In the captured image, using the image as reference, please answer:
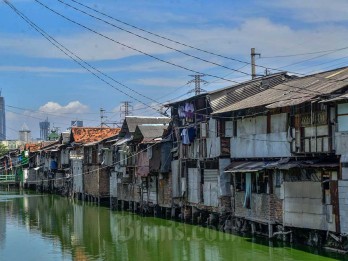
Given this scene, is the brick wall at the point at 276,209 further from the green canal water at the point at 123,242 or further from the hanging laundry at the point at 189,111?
the hanging laundry at the point at 189,111

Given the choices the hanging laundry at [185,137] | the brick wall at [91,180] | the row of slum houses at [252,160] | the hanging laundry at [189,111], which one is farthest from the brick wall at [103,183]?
the hanging laundry at [189,111]

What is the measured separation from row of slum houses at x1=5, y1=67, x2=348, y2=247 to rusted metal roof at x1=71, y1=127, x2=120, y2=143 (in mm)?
11432

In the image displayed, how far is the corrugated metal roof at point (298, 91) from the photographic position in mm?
21328

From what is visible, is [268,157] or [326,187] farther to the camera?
[268,157]

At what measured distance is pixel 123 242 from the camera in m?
26.7

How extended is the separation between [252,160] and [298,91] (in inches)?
179

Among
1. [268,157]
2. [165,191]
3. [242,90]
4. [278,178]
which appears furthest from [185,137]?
[278,178]

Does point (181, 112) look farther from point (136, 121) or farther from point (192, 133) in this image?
point (136, 121)

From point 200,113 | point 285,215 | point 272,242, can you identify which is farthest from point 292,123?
point 200,113

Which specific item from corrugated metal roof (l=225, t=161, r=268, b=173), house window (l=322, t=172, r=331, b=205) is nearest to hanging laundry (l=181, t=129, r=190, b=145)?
corrugated metal roof (l=225, t=161, r=268, b=173)

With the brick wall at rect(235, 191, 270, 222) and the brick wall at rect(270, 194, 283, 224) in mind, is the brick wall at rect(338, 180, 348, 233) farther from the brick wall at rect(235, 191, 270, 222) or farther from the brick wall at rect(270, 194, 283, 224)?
the brick wall at rect(235, 191, 270, 222)

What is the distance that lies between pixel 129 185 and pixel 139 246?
647 inches

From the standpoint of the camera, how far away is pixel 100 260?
21938 mm

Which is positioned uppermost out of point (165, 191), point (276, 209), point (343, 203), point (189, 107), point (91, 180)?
point (189, 107)
